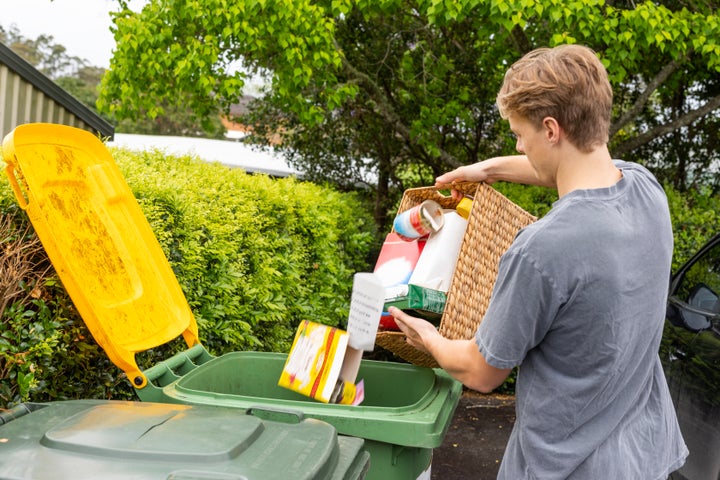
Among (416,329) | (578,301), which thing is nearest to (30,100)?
(416,329)

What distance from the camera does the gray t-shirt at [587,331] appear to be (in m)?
1.59

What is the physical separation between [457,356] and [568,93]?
0.67m

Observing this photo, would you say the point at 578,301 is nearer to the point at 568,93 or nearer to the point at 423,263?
the point at 568,93

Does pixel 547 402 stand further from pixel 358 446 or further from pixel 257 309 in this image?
pixel 257 309

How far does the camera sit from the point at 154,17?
226 inches

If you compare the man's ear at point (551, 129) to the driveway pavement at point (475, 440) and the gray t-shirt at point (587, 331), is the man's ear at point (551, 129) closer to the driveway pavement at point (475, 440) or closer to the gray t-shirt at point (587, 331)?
the gray t-shirt at point (587, 331)

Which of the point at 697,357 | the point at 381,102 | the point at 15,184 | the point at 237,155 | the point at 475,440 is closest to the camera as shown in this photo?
the point at 15,184

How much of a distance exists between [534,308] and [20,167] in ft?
4.88

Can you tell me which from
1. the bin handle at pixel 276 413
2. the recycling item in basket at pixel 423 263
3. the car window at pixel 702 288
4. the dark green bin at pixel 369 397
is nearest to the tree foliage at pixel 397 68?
the car window at pixel 702 288

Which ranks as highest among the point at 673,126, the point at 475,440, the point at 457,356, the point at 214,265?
the point at 673,126

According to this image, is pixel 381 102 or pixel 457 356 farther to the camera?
pixel 381 102

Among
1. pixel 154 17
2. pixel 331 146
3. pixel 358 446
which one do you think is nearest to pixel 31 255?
pixel 358 446

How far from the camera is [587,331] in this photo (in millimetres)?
1622

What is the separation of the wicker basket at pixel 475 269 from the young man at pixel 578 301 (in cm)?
40
